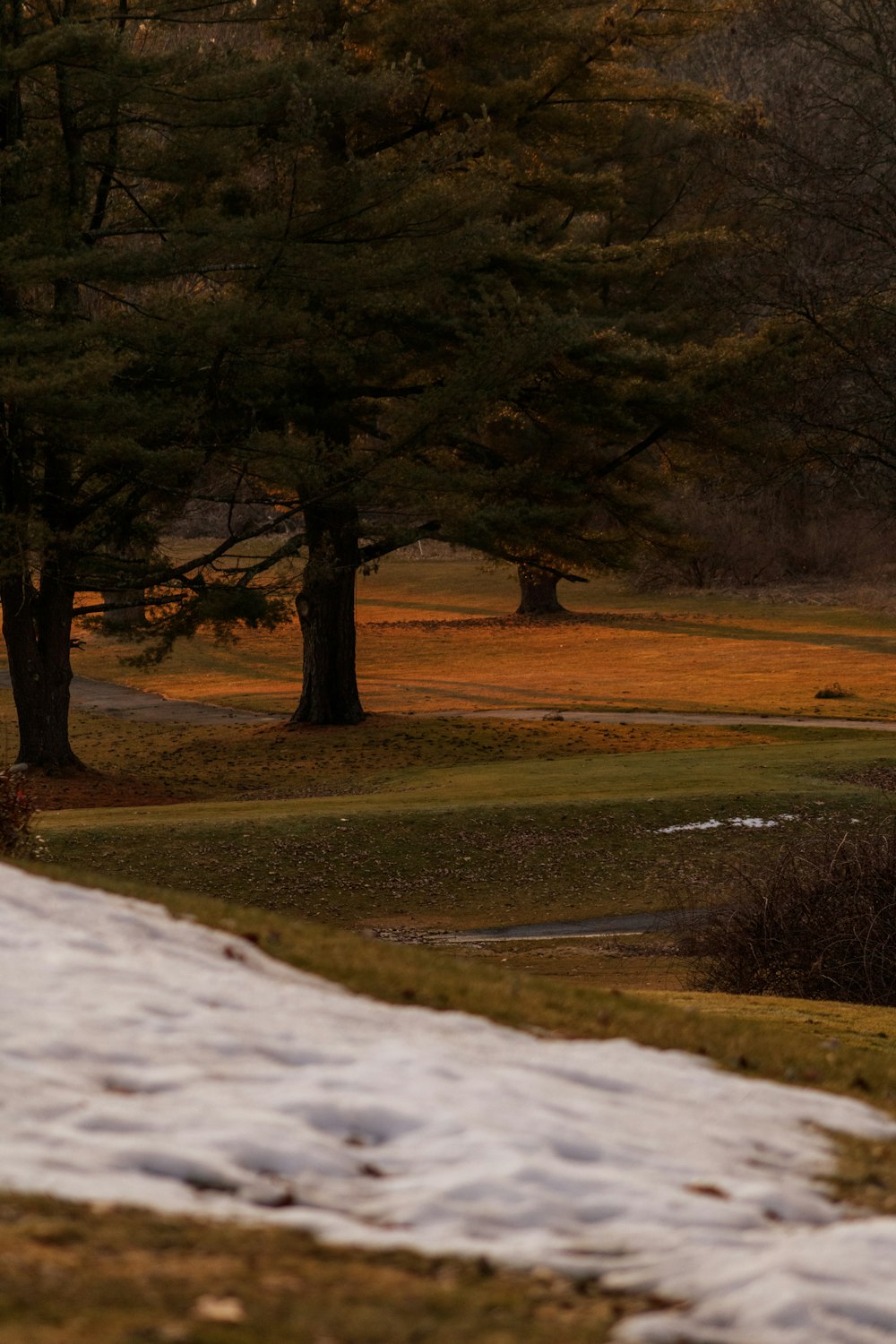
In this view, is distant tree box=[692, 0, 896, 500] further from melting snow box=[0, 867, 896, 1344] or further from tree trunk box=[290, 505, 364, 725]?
melting snow box=[0, 867, 896, 1344]

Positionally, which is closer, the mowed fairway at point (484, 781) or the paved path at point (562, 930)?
the paved path at point (562, 930)

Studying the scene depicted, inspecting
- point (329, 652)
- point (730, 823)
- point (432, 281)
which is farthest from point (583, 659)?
point (730, 823)

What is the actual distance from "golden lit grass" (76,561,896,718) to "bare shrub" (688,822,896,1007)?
19872mm

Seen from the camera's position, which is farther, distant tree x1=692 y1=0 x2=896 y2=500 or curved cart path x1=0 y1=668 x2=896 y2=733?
curved cart path x1=0 y1=668 x2=896 y2=733

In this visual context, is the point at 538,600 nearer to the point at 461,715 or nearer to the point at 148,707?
the point at 148,707

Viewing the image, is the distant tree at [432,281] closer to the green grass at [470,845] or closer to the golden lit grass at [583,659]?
the green grass at [470,845]

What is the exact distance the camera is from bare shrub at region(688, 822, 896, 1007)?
12094 mm

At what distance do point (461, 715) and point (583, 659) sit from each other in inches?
419

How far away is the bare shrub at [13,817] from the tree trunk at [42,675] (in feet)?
46.9

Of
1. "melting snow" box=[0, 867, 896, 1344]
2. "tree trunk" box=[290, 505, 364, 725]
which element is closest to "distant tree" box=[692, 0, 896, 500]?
"tree trunk" box=[290, 505, 364, 725]

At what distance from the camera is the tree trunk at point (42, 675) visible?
25.9 meters

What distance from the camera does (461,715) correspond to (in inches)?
1328

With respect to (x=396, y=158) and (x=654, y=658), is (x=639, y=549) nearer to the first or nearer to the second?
(x=396, y=158)

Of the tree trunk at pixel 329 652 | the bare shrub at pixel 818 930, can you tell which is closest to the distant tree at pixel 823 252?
the tree trunk at pixel 329 652
